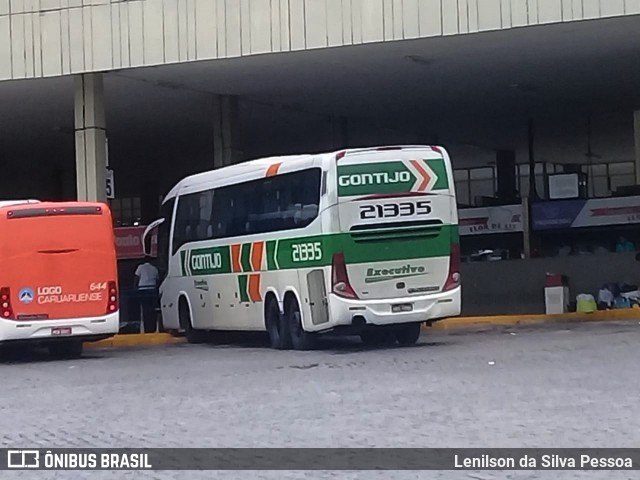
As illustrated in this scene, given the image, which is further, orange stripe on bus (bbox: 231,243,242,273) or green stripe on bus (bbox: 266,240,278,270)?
orange stripe on bus (bbox: 231,243,242,273)

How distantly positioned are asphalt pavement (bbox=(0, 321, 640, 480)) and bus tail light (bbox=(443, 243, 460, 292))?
1.04 meters

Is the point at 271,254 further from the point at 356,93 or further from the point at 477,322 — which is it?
the point at 356,93

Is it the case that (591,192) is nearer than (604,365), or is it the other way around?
(604,365)

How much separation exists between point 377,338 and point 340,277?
3.14m

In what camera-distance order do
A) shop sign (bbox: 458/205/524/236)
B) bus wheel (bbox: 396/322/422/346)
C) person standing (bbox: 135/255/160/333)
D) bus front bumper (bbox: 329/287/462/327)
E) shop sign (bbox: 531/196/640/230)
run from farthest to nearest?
shop sign (bbox: 458/205/524/236)
shop sign (bbox: 531/196/640/230)
person standing (bbox: 135/255/160/333)
bus wheel (bbox: 396/322/422/346)
bus front bumper (bbox: 329/287/462/327)

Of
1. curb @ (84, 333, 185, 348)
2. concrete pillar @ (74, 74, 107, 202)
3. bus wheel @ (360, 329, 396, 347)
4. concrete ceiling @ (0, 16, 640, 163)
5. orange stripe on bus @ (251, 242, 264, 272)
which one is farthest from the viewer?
concrete pillar @ (74, 74, 107, 202)

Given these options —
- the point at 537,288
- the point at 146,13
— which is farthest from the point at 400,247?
the point at 537,288

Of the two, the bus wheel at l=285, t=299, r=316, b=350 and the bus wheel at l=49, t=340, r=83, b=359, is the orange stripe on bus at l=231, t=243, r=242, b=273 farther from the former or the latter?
the bus wheel at l=49, t=340, r=83, b=359

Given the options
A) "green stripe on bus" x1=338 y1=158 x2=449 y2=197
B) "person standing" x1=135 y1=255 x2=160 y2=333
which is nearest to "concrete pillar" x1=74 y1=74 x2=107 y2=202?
"person standing" x1=135 y1=255 x2=160 y2=333

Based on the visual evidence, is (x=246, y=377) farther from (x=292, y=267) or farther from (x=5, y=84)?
(x=5, y=84)

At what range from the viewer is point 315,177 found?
21156 mm

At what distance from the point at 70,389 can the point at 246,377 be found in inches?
93.2

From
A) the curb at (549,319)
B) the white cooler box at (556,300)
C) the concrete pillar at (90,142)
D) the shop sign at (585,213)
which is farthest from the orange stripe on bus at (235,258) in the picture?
the shop sign at (585,213)

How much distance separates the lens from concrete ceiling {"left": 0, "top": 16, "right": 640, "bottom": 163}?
26531 millimetres
